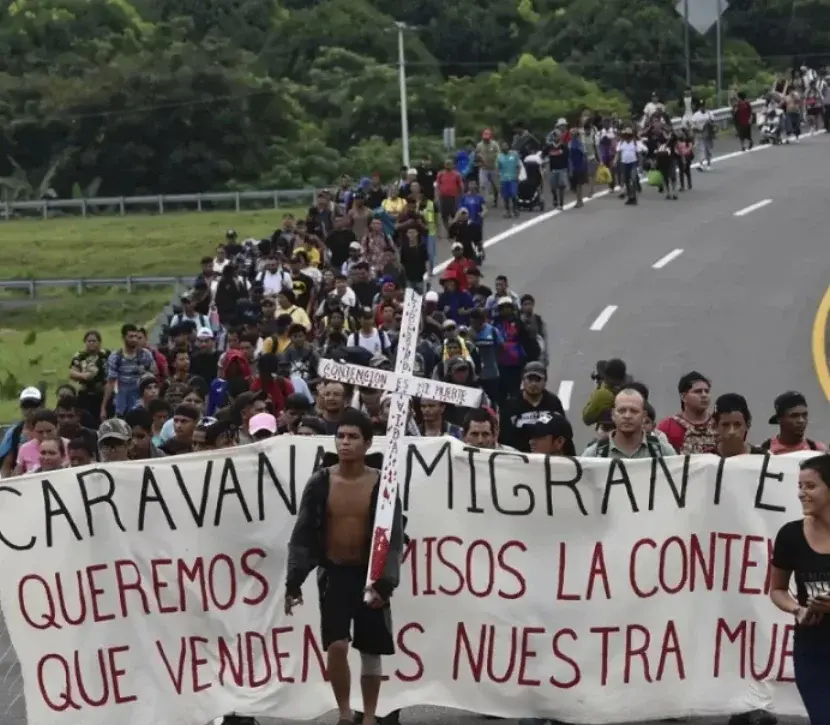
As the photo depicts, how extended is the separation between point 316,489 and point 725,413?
219cm

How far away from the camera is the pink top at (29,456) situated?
12.9 metres

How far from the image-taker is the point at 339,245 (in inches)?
969

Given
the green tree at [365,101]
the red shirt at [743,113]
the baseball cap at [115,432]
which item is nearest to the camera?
the baseball cap at [115,432]

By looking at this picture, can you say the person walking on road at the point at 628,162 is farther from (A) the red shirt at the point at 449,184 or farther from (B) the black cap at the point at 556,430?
(B) the black cap at the point at 556,430

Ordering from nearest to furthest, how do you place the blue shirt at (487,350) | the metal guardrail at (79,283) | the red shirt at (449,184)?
the blue shirt at (487,350) < the red shirt at (449,184) < the metal guardrail at (79,283)

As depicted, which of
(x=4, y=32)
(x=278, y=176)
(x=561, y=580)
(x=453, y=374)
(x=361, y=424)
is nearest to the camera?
(x=361, y=424)

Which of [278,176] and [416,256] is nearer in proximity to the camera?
[416,256]

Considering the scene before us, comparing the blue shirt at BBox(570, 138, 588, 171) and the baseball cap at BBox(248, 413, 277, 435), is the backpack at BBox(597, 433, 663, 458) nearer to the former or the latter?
the baseball cap at BBox(248, 413, 277, 435)

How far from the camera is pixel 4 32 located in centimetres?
6844

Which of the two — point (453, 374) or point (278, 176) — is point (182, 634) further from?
point (278, 176)

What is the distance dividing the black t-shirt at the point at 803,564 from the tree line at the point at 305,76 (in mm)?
49194

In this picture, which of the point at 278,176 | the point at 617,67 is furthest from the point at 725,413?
the point at 617,67

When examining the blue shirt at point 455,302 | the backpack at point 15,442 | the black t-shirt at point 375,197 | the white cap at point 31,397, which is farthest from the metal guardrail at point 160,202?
the backpack at point 15,442

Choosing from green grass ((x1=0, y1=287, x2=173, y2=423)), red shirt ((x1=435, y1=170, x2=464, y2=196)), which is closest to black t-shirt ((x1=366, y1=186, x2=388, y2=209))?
red shirt ((x1=435, y1=170, x2=464, y2=196))
